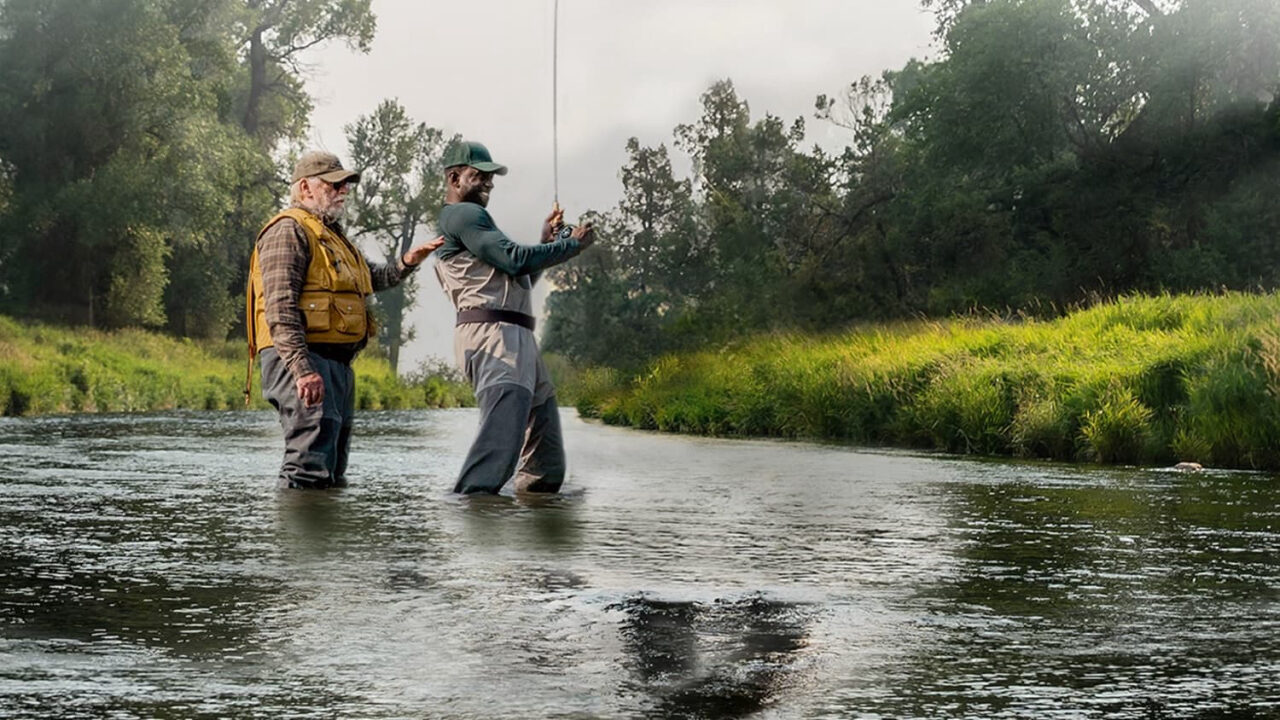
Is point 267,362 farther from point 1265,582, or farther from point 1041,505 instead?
point 1265,582

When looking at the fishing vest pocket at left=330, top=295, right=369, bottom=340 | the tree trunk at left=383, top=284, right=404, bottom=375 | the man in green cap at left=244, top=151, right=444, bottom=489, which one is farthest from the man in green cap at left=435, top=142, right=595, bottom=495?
the tree trunk at left=383, top=284, right=404, bottom=375

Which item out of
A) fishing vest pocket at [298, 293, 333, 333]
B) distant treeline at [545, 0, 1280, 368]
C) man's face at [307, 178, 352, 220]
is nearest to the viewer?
fishing vest pocket at [298, 293, 333, 333]

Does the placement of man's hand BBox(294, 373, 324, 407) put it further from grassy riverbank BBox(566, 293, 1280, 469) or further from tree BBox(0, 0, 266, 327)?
tree BBox(0, 0, 266, 327)

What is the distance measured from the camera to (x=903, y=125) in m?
62.2

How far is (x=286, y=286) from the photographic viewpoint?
10.6 meters

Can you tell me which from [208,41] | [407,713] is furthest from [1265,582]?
[208,41]

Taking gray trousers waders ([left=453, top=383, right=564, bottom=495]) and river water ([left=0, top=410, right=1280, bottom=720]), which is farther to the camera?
gray trousers waders ([left=453, top=383, right=564, bottom=495])

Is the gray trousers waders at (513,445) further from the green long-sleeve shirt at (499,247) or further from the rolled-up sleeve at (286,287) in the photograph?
the rolled-up sleeve at (286,287)

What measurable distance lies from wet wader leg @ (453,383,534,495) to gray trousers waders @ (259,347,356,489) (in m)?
0.83

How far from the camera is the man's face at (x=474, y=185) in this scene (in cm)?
1095

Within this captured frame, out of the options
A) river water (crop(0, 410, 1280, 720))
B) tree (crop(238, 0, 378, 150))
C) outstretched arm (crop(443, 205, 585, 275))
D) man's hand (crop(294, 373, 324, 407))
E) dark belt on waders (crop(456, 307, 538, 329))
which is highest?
tree (crop(238, 0, 378, 150))

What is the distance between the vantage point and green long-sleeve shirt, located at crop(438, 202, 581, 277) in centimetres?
1052

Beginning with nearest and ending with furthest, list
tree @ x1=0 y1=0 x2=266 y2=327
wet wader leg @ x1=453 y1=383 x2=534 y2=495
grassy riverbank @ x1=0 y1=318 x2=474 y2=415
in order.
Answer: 1. wet wader leg @ x1=453 y1=383 x2=534 y2=495
2. grassy riverbank @ x1=0 y1=318 x2=474 y2=415
3. tree @ x1=0 y1=0 x2=266 y2=327

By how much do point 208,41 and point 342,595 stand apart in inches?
2135
